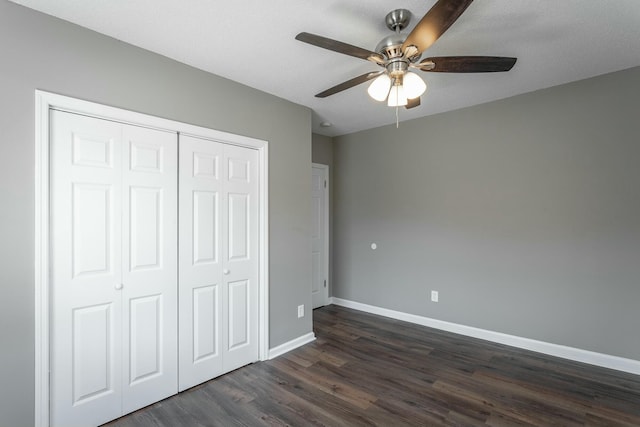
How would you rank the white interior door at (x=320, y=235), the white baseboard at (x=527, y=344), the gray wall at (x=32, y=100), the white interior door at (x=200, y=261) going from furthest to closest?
the white interior door at (x=320, y=235) → the white baseboard at (x=527, y=344) → the white interior door at (x=200, y=261) → the gray wall at (x=32, y=100)

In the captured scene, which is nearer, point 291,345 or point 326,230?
point 291,345

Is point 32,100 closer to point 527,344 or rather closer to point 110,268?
point 110,268

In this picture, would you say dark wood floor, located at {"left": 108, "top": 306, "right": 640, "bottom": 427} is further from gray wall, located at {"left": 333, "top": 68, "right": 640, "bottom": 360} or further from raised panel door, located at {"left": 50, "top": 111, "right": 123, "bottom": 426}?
gray wall, located at {"left": 333, "top": 68, "right": 640, "bottom": 360}

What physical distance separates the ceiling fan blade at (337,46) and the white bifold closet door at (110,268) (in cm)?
134

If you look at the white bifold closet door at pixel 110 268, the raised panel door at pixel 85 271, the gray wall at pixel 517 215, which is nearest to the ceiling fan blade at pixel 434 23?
the white bifold closet door at pixel 110 268

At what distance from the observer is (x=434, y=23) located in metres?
1.40

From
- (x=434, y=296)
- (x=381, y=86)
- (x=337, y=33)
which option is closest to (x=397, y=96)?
(x=381, y=86)

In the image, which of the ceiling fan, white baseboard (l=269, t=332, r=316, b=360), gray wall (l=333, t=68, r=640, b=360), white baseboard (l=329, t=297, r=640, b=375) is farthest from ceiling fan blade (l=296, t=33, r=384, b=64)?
white baseboard (l=329, t=297, r=640, b=375)

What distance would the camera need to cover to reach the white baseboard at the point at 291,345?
117 inches

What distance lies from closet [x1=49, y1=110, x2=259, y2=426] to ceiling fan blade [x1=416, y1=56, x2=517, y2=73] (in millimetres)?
1717

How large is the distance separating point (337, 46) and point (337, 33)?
47 centimetres

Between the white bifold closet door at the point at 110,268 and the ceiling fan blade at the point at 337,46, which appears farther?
the white bifold closet door at the point at 110,268

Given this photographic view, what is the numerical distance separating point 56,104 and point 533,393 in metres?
3.81

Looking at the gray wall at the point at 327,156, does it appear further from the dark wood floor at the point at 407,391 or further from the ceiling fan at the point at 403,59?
the ceiling fan at the point at 403,59
